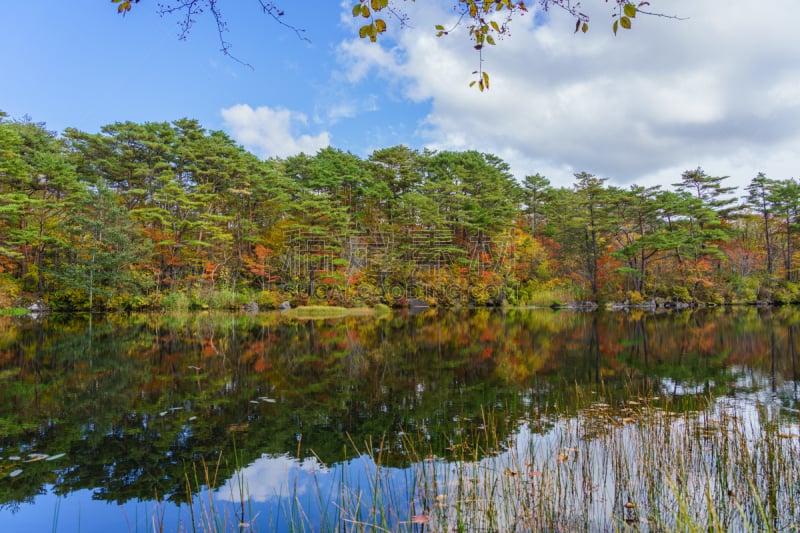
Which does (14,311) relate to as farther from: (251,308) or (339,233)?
Result: (339,233)

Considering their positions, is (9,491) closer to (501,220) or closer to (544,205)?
(501,220)

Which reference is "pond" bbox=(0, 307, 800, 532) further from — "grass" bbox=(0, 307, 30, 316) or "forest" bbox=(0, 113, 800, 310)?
"forest" bbox=(0, 113, 800, 310)

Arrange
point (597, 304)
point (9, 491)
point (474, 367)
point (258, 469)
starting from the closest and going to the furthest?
point (9, 491)
point (258, 469)
point (474, 367)
point (597, 304)

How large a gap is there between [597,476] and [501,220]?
25106 mm

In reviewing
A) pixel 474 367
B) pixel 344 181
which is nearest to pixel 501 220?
pixel 344 181

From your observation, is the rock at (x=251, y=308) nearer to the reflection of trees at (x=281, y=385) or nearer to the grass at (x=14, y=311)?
the grass at (x=14, y=311)

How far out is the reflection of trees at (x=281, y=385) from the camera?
3.71 metres

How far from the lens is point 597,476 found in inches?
121

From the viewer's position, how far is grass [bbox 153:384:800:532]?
237 centimetres

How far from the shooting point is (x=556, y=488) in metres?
2.86

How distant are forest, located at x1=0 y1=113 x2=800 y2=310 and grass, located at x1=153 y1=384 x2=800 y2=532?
66.7ft

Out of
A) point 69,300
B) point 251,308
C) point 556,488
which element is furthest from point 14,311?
point 556,488

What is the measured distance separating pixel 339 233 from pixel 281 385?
1819 cm

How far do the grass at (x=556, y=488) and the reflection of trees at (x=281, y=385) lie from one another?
39 cm
